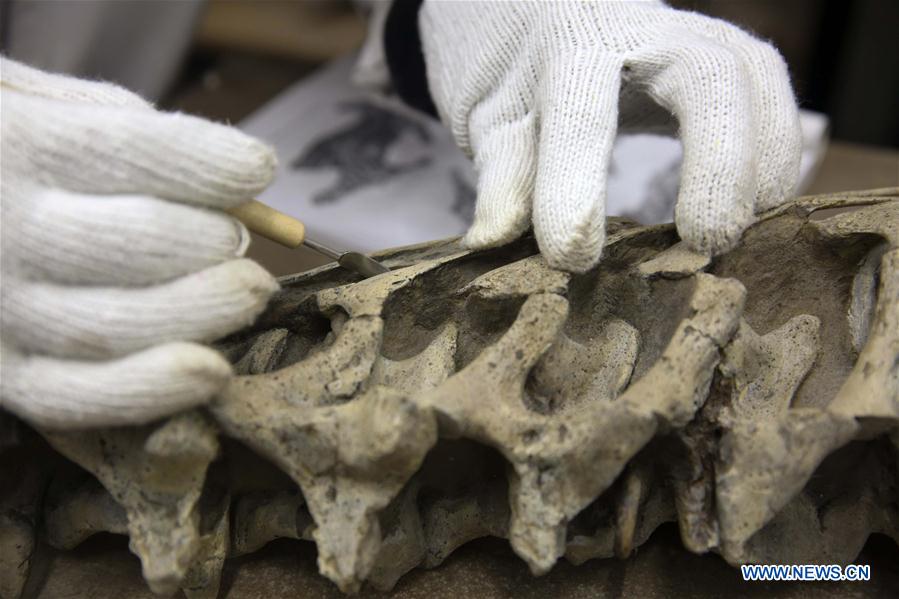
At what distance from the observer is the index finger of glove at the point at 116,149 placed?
0.95 meters

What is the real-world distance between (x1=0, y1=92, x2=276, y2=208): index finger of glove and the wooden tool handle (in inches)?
4.7

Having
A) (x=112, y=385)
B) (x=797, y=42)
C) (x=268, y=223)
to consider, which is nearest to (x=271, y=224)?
(x=268, y=223)

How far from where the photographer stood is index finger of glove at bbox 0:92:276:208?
3.10ft

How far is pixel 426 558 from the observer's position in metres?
1.20

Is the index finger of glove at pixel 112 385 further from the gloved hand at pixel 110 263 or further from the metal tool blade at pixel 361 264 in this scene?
the metal tool blade at pixel 361 264

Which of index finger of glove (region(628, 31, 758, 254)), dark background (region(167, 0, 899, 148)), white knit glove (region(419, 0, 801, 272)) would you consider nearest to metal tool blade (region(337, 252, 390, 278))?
white knit glove (region(419, 0, 801, 272))

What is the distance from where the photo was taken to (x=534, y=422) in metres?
0.99

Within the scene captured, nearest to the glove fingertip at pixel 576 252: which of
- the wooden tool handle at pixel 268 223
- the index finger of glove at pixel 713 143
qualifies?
the index finger of glove at pixel 713 143

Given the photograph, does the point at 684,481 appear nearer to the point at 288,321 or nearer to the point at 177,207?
the point at 288,321

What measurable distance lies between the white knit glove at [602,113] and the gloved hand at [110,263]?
448 millimetres

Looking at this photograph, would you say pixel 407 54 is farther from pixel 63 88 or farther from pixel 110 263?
Answer: pixel 110 263

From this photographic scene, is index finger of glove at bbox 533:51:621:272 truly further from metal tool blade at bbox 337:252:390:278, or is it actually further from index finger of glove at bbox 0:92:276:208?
index finger of glove at bbox 0:92:276:208

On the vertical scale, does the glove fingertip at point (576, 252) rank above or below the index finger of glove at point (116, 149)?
below

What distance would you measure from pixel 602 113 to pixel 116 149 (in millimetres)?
695
